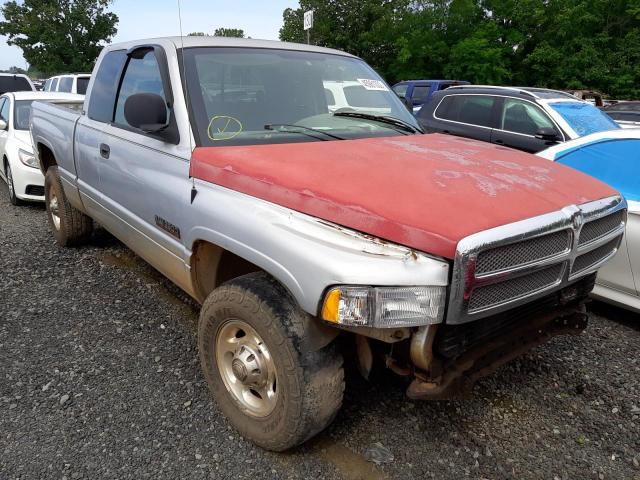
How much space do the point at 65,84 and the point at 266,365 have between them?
13.8m

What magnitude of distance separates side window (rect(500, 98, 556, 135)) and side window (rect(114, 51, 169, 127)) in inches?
212

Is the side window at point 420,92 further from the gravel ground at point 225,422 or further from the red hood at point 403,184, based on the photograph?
the red hood at point 403,184

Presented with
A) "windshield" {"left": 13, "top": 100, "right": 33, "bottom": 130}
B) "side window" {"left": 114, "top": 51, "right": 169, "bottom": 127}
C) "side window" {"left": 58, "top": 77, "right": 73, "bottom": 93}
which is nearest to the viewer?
"side window" {"left": 114, "top": 51, "right": 169, "bottom": 127}

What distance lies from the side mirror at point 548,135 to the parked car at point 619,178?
233cm

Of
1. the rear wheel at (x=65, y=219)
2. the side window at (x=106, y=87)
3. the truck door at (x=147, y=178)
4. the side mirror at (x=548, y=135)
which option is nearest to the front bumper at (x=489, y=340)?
the truck door at (x=147, y=178)

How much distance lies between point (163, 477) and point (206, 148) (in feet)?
5.26

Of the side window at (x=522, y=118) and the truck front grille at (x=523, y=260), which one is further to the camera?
the side window at (x=522, y=118)

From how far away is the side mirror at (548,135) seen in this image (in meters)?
6.54

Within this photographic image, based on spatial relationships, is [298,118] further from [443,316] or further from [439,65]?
[439,65]

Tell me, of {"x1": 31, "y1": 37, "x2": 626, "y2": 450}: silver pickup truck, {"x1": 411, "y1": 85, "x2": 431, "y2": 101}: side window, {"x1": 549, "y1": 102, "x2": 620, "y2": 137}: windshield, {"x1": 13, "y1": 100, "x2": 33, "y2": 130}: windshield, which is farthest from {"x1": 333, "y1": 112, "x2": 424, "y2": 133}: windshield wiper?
{"x1": 411, "y1": 85, "x2": 431, "y2": 101}: side window

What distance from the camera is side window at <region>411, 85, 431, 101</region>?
14.6 m

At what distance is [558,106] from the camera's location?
23.3ft

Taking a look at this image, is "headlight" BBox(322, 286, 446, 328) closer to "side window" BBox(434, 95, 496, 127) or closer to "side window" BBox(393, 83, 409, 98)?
"side window" BBox(434, 95, 496, 127)

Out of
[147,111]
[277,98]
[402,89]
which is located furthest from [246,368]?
[402,89]
